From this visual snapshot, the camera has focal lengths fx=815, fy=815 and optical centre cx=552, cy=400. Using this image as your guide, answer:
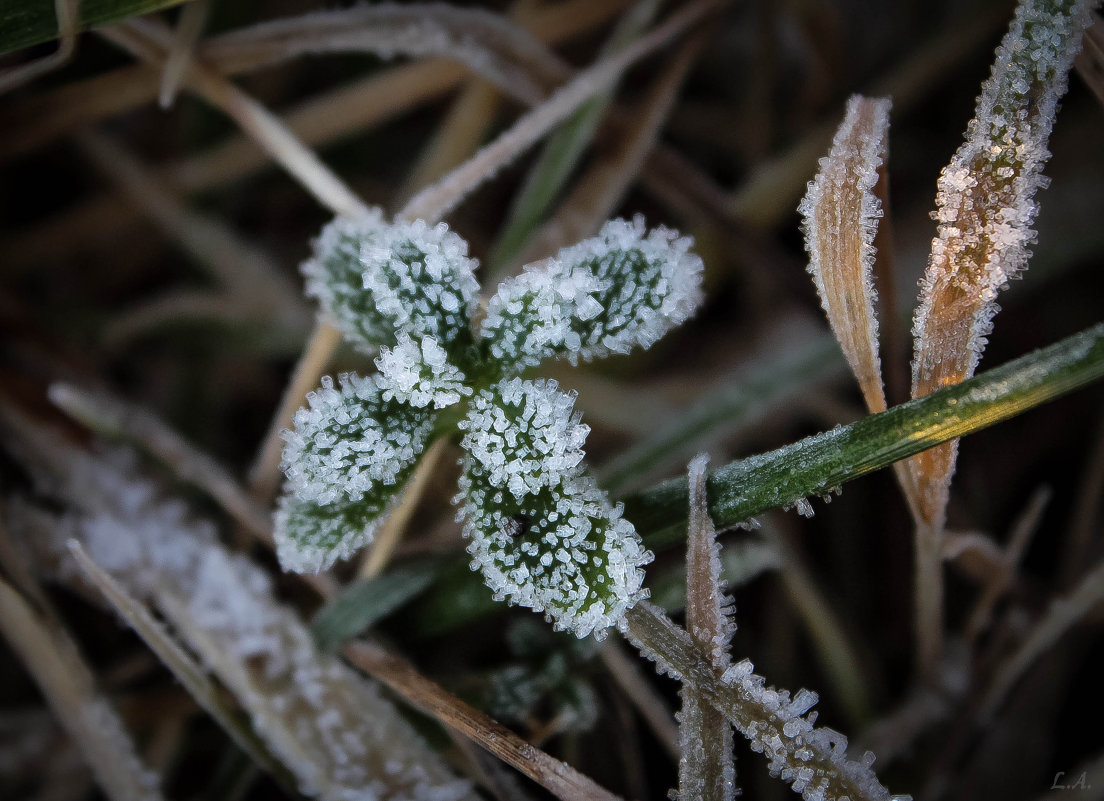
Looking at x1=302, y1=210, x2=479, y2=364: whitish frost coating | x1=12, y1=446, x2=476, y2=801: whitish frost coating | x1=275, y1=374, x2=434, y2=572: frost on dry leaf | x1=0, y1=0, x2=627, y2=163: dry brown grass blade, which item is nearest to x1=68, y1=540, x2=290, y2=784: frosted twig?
x1=12, y1=446, x2=476, y2=801: whitish frost coating

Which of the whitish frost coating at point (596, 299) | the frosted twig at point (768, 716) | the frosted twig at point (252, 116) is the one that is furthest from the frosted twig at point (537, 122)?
the frosted twig at point (768, 716)

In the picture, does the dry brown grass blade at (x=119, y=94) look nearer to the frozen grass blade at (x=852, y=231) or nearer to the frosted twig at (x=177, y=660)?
the frozen grass blade at (x=852, y=231)

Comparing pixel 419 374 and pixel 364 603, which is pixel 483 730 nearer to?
pixel 364 603

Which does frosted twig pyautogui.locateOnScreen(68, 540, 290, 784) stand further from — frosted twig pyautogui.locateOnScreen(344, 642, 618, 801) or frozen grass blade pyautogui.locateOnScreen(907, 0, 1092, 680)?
frozen grass blade pyautogui.locateOnScreen(907, 0, 1092, 680)

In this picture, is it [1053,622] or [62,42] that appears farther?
[1053,622]

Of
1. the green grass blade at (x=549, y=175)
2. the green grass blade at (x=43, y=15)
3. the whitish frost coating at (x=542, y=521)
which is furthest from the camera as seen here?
the green grass blade at (x=549, y=175)

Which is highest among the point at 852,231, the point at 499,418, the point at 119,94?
the point at 119,94

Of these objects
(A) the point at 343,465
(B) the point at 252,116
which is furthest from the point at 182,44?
(A) the point at 343,465
